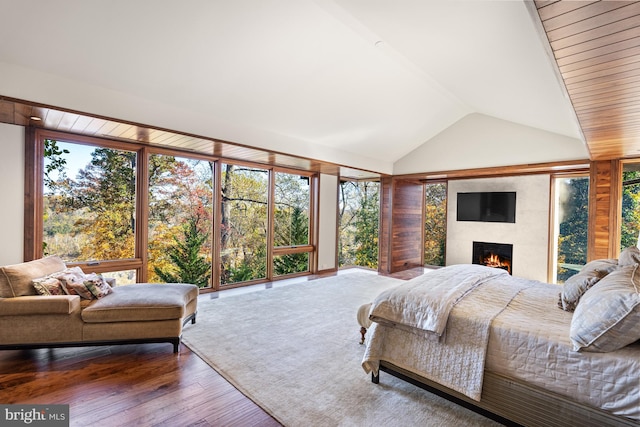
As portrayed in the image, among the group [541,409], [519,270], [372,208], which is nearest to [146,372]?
[541,409]

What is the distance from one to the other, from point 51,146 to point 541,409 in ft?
17.8

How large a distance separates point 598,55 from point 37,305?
4.39 m

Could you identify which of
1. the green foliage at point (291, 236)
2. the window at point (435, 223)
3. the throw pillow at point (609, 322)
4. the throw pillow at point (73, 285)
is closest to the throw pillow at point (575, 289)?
the throw pillow at point (609, 322)

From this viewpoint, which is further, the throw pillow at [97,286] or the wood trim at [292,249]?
the wood trim at [292,249]

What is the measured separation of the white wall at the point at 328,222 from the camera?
698 centimetres

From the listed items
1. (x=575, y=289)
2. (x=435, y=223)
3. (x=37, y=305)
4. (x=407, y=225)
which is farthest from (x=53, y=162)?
(x=435, y=223)

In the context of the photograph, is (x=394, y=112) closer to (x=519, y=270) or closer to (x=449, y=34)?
(x=449, y=34)

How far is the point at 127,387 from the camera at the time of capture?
7.68 ft

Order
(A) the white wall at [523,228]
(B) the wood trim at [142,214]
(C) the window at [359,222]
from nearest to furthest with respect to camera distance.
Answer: (B) the wood trim at [142,214]
(A) the white wall at [523,228]
(C) the window at [359,222]

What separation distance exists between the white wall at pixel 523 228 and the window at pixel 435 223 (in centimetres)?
53

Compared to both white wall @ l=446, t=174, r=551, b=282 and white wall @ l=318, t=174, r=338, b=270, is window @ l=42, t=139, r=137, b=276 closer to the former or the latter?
white wall @ l=318, t=174, r=338, b=270

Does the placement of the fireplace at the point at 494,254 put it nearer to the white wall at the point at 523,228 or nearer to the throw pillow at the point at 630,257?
the white wall at the point at 523,228

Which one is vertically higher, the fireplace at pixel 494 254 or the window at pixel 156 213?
the window at pixel 156 213

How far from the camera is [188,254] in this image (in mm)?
4945
